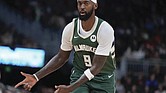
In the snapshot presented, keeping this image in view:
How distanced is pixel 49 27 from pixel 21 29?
0.98 m

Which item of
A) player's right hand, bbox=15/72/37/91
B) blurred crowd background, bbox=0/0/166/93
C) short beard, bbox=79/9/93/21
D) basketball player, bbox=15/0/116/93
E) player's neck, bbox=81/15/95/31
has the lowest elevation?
blurred crowd background, bbox=0/0/166/93

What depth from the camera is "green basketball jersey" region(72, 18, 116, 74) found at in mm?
5680

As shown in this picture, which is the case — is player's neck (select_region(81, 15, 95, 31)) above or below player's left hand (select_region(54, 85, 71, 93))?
above

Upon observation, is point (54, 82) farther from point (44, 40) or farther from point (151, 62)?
point (151, 62)

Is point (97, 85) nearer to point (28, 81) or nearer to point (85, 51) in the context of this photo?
point (85, 51)

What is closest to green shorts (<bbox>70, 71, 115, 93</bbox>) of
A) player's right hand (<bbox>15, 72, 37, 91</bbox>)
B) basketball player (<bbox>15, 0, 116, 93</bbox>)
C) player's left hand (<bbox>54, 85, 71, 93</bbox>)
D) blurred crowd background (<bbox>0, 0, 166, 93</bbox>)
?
basketball player (<bbox>15, 0, 116, 93</bbox>)

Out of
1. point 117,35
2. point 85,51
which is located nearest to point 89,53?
point 85,51

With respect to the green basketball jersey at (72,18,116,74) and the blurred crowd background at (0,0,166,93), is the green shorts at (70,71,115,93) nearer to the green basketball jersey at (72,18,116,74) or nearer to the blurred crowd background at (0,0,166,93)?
the green basketball jersey at (72,18,116,74)

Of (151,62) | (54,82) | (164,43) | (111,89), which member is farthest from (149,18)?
(111,89)

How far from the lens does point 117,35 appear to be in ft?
61.9

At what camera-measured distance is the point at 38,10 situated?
18.6 meters

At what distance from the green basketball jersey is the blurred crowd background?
872 cm

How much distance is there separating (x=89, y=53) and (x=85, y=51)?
49 mm

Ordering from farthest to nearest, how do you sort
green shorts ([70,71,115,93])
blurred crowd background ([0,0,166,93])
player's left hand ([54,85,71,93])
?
blurred crowd background ([0,0,166,93]) → green shorts ([70,71,115,93]) → player's left hand ([54,85,71,93])
